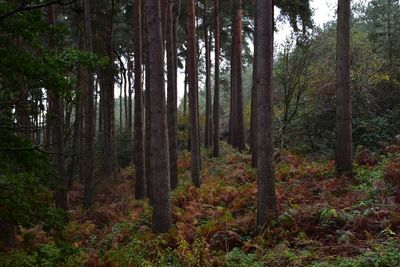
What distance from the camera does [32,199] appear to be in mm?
5398

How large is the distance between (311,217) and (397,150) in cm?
621

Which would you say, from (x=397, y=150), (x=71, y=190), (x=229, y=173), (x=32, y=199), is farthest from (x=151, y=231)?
(x=71, y=190)

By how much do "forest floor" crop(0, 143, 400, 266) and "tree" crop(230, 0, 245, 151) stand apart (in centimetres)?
726

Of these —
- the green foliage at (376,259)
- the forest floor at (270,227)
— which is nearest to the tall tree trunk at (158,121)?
the forest floor at (270,227)

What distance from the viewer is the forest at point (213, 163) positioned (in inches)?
227

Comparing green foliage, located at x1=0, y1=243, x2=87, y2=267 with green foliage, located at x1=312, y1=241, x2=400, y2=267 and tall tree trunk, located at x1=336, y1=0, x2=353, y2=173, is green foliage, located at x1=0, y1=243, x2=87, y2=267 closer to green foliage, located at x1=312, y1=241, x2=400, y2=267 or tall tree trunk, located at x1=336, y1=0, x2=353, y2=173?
green foliage, located at x1=312, y1=241, x2=400, y2=267

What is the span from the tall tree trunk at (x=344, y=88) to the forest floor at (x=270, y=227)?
2.11ft

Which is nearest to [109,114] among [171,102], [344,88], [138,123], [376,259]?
[138,123]

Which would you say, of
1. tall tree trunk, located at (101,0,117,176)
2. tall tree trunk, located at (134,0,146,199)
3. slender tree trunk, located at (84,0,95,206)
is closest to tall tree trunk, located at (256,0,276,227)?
tall tree trunk, located at (134,0,146,199)

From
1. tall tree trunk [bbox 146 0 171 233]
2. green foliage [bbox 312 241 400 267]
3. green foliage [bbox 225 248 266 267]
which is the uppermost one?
tall tree trunk [bbox 146 0 171 233]

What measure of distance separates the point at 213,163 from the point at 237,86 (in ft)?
14.9

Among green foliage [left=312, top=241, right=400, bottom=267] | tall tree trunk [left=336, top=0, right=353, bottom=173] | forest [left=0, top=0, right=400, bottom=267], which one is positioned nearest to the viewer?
green foliage [left=312, top=241, right=400, bottom=267]

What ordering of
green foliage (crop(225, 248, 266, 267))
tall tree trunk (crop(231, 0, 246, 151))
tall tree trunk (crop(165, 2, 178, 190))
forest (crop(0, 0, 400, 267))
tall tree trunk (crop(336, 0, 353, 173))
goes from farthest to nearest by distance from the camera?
1. tall tree trunk (crop(231, 0, 246, 151))
2. tall tree trunk (crop(165, 2, 178, 190))
3. tall tree trunk (crop(336, 0, 353, 173))
4. green foliage (crop(225, 248, 266, 267))
5. forest (crop(0, 0, 400, 267))

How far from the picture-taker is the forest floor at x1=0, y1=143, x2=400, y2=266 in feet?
22.0
